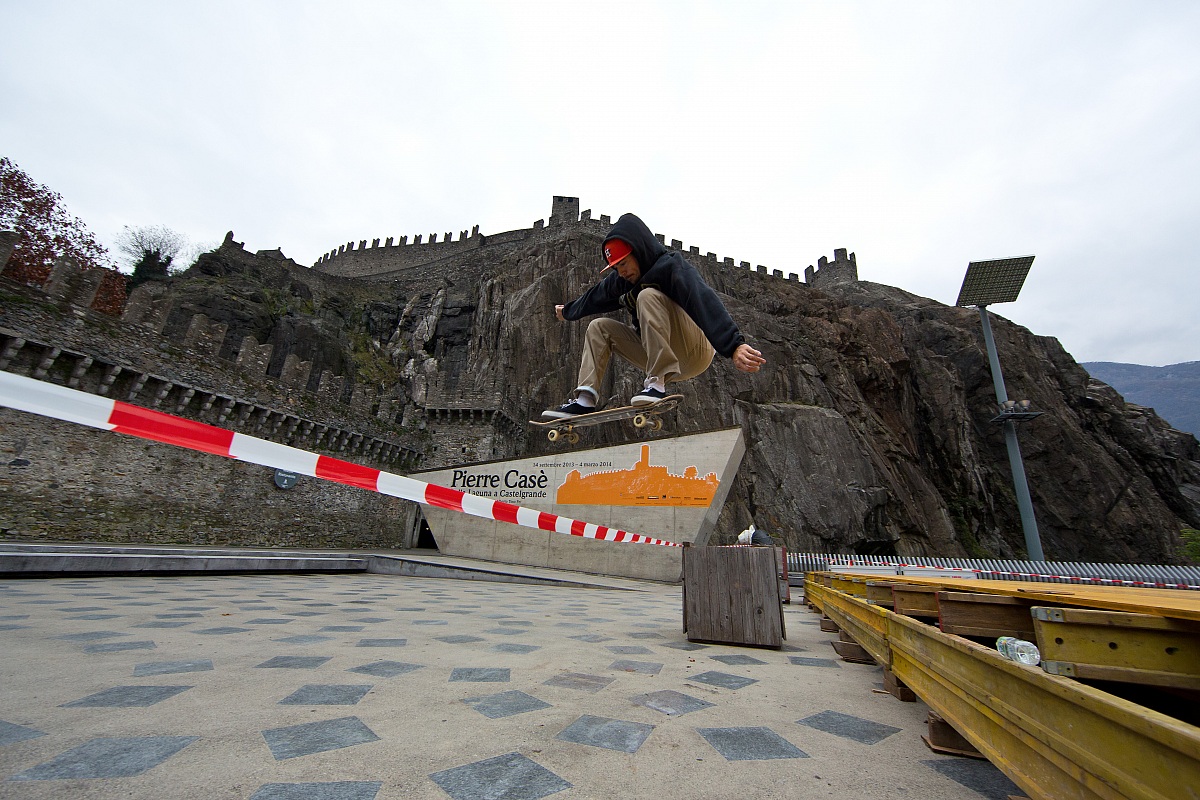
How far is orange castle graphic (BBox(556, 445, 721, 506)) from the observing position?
1469 cm

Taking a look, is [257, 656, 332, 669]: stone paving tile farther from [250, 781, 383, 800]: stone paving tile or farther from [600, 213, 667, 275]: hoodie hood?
[600, 213, 667, 275]: hoodie hood

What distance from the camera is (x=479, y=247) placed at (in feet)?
141

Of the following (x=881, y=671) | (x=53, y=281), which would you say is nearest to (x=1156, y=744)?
(x=881, y=671)

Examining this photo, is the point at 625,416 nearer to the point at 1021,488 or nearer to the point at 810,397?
the point at 1021,488

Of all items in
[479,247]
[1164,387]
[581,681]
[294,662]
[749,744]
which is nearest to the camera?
[749,744]

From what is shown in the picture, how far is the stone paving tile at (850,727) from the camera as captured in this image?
2277 millimetres

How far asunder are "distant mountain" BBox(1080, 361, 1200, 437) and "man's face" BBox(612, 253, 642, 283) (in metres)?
122

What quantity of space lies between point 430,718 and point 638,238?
323 centimetres

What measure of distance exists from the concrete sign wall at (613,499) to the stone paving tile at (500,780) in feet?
43.3

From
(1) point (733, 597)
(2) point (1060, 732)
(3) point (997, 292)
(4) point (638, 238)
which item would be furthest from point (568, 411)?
(3) point (997, 292)

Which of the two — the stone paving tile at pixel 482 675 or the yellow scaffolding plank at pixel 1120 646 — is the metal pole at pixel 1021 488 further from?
the stone paving tile at pixel 482 675

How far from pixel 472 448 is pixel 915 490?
26067 mm

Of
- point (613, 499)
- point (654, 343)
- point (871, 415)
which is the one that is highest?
point (871, 415)

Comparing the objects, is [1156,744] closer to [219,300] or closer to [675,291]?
[675,291]
